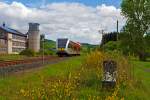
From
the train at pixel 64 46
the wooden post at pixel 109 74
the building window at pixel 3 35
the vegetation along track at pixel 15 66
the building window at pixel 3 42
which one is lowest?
the vegetation along track at pixel 15 66

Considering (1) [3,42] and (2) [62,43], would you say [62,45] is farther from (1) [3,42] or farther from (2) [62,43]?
(1) [3,42]

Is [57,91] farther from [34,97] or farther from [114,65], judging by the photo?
[114,65]

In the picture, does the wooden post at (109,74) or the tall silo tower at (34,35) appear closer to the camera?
the wooden post at (109,74)

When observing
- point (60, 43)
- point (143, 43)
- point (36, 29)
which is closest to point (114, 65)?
point (60, 43)

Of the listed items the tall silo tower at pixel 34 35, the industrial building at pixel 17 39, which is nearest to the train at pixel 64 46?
the industrial building at pixel 17 39

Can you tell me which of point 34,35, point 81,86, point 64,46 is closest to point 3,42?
point 34,35

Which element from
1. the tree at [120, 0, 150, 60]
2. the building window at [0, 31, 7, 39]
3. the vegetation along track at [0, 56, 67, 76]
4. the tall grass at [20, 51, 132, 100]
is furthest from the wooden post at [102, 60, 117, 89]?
the building window at [0, 31, 7, 39]

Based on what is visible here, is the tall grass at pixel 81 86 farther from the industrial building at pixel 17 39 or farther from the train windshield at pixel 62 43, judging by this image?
the industrial building at pixel 17 39

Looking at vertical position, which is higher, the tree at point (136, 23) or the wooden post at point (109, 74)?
the tree at point (136, 23)

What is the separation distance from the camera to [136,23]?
267 ft

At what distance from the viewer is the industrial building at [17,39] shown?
383ft

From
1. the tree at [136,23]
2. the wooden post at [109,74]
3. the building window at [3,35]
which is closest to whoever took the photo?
the wooden post at [109,74]

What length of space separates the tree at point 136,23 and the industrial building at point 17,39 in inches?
1634

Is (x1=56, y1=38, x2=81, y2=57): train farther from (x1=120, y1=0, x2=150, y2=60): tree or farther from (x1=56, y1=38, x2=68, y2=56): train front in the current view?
(x1=120, y1=0, x2=150, y2=60): tree
